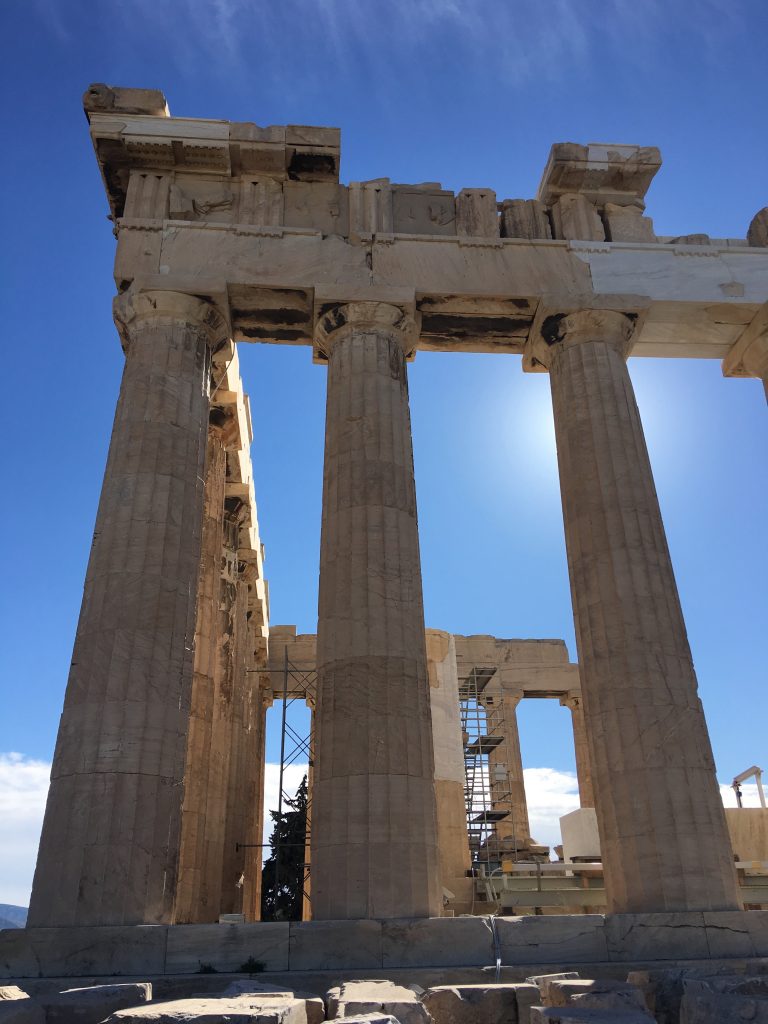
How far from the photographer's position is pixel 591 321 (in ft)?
66.0

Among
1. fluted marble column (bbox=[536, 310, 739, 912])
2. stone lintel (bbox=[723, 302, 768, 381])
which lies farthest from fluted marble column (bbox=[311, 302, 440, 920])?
stone lintel (bbox=[723, 302, 768, 381])

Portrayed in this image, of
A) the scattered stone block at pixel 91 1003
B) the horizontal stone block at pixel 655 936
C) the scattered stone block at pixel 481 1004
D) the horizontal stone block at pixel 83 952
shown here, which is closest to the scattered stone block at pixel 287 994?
the scattered stone block at pixel 91 1003

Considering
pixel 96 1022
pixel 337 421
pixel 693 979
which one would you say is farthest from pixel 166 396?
pixel 693 979

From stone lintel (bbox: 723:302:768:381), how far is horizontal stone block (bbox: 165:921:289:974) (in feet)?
57.0

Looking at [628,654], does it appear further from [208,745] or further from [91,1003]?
[208,745]

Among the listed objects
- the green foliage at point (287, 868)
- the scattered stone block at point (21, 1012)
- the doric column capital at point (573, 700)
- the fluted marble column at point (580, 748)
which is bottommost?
the scattered stone block at point (21, 1012)

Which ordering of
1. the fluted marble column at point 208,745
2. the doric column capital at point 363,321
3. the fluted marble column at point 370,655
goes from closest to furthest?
the fluted marble column at point 370,655 → the doric column capital at point 363,321 → the fluted marble column at point 208,745

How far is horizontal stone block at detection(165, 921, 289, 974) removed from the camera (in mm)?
12195

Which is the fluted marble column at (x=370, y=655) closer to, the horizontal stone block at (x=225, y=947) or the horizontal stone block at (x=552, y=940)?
the horizontal stone block at (x=225, y=947)

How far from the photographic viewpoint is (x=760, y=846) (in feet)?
84.5

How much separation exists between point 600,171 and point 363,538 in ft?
41.1

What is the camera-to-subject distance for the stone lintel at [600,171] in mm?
21812

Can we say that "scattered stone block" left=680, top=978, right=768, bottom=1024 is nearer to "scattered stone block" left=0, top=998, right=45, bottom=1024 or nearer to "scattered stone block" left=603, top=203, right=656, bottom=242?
"scattered stone block" left=0, top=998, right=45, bottom=1024

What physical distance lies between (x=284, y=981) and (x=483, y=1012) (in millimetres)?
3893
